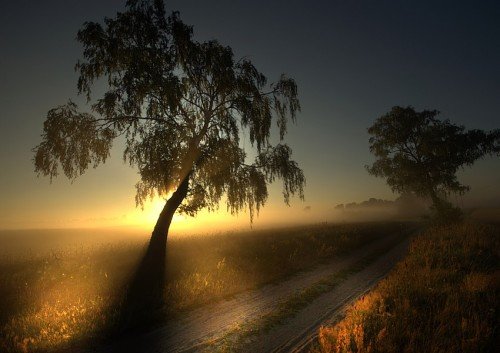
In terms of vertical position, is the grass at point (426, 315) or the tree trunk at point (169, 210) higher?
the tree trunk at point (169, 210)

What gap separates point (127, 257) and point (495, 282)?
1496 centimetres

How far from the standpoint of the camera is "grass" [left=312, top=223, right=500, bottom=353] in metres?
5.44

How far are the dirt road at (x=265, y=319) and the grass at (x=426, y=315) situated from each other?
78 centimetres

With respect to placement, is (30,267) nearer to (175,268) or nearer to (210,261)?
(175,268)

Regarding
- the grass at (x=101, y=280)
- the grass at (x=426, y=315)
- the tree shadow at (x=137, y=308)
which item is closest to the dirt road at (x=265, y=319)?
the tree shadow at (x=137, y=308)

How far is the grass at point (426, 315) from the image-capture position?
544cm

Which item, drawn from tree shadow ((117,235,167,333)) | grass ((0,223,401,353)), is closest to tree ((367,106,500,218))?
grass ((0,223,401,353))

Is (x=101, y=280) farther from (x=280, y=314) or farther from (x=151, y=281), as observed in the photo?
(x=280, y=314)

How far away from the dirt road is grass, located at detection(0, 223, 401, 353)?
0.92m

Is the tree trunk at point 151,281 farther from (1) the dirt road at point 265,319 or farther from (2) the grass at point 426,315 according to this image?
(2) the grass at point 426,315

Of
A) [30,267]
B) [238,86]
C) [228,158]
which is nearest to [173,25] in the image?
[238,86]

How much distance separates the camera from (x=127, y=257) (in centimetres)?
1473

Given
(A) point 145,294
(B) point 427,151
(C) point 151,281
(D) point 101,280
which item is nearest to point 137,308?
(A) point 145,294

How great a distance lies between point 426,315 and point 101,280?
10.7m
